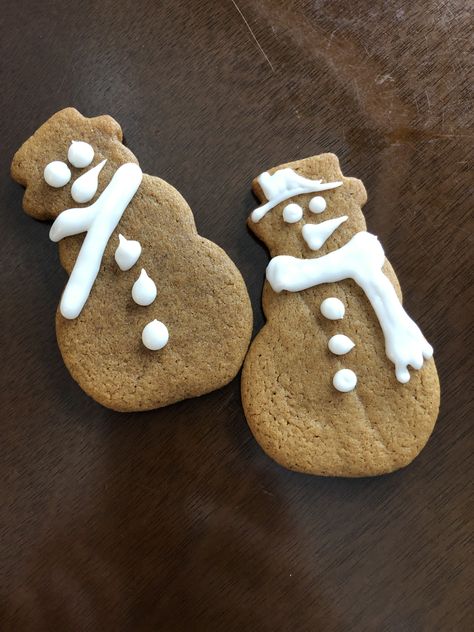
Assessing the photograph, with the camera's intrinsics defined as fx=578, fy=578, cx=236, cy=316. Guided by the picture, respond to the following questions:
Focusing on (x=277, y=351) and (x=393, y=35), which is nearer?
(x=277, y=351)

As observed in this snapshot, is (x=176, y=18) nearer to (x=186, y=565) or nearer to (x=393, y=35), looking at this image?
(x=393, y=35)

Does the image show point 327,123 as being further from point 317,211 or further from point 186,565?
point 186,565

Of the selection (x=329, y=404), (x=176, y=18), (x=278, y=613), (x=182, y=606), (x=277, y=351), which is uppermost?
(x=176, y=18)

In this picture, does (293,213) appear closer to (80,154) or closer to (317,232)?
(317,232)

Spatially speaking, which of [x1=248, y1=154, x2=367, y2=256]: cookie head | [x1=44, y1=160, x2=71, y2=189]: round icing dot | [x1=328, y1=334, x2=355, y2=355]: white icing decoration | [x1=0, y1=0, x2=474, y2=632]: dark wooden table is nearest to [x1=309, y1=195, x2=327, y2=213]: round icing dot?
[x1=248, y1=154, x2=367, y2=256]: cookie head

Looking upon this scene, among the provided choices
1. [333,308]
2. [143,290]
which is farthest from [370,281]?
[143,290]

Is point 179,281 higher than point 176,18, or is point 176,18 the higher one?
point 176,18

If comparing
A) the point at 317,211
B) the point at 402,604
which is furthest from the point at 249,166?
the point at 402,604

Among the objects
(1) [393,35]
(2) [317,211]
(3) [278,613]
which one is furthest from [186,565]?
(1) [393,35]
